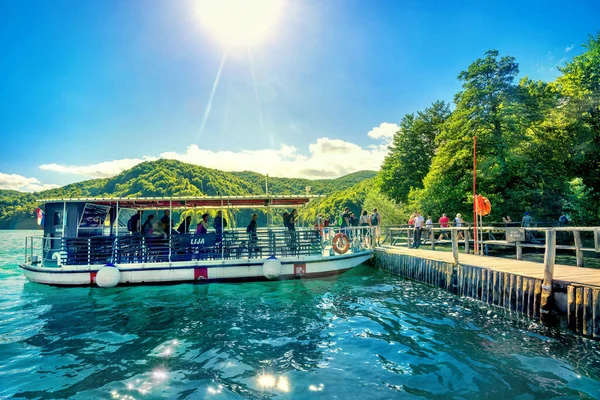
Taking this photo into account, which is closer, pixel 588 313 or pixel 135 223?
pixel 588 313

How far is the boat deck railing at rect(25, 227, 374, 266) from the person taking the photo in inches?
501

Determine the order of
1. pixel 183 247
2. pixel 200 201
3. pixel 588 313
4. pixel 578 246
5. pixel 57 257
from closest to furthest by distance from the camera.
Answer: pixel 588 313 → pixel 578 246 → pixel 183 247 → pixel 57 257 → pixel 200 201

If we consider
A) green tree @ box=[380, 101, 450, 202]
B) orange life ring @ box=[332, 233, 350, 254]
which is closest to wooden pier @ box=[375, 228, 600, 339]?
orange life ring @ box=[332, 233, 350, 254]

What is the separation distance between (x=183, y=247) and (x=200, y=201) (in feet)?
7.48

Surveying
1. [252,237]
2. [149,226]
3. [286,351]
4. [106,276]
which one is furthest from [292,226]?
[286,351]

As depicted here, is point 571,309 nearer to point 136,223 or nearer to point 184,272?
point 184,272

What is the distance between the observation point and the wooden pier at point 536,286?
6984 millimetres

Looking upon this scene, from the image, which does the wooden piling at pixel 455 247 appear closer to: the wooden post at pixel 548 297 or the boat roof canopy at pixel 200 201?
the wooden post at pixel 548 297

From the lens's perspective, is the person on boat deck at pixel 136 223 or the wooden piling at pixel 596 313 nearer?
the wooden piling at pixel 596 313

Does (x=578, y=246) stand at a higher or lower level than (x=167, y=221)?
lower

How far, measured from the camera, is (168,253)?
12984 millimetres

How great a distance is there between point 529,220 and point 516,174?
23.7ft

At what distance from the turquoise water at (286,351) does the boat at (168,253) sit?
174 centimetres

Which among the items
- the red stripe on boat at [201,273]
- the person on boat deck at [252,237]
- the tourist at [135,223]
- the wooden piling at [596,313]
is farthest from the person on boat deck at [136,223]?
the wooden piling at [596,313]
